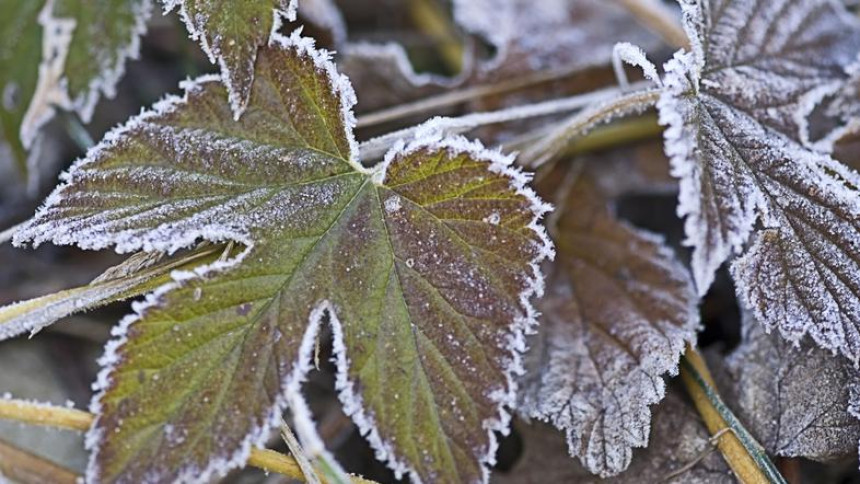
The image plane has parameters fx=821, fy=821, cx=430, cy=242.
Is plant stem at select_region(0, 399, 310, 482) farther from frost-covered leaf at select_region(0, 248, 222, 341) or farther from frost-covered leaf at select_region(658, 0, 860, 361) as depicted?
frost-covered leaf at select_region(658, 0, 860, 361)

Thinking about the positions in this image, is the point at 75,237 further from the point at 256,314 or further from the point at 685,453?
the point at 685,453

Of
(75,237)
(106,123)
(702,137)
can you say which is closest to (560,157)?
(702,137)

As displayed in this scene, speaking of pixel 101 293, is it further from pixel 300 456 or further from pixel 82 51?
pixel 82 51

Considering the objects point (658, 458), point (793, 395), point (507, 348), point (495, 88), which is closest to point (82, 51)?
point (495, 88)

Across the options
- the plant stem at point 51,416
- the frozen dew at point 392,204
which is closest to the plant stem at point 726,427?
the frozen dew at point 392,204

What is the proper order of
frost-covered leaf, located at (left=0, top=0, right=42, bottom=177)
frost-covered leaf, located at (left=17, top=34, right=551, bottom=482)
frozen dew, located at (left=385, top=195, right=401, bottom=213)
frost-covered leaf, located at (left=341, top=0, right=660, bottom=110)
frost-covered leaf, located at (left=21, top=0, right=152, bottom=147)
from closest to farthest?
1. frost-covered leaf, located at (left=17, top=34, right=551, bottom=482)
2. frozen dew, located at (left=385, top=195, right=401, bottom=213)
3. frost-covered leaf, located at (left=21, top=0, right=152, bottom=147)
4. frost-covered leaf, located at (left=0, top=0, right=42, bottom=177)
5. frost-covered leaf, located at (left=341, top=0, right=660, bottom=110)

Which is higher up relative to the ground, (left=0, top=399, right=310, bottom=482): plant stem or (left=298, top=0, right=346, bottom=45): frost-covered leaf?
(left=298, top=0, right=346, bottom=45): frost-covered leaf

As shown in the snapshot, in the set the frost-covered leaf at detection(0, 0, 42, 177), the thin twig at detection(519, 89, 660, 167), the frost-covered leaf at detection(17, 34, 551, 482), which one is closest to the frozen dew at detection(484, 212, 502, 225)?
the frost-covered leaf at detection(17, 34, 551, 482)
